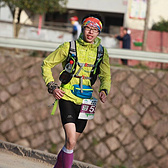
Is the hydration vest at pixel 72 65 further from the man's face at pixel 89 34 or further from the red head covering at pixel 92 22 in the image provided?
the red head covering at pixel 92 22

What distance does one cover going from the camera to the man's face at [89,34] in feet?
16.6

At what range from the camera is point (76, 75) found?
510cm

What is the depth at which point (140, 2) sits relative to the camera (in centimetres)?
3350

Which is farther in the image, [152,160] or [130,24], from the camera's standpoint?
[130,24]

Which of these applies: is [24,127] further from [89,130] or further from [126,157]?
[126,157]

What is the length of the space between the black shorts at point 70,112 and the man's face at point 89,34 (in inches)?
29.2

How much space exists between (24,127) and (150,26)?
88.8 ft

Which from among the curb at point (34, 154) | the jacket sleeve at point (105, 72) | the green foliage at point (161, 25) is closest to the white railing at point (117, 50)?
the curb at point (34, 154)

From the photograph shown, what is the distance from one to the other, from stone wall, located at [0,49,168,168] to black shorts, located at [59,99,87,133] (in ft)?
14.7

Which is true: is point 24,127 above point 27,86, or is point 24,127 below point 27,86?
below

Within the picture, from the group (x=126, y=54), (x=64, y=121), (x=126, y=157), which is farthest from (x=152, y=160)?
(x=64, y=121)

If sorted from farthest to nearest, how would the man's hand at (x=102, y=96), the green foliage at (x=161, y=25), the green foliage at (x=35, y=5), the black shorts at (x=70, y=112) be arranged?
the green foliage at (x=161, y=25)
the green foliage at (x=35, y=5)
the man's hand at (x=102, y=96)
the black shorts at (x=70, y=112)

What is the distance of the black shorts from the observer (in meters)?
5.04

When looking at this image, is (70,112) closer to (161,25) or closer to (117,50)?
(117,50)
